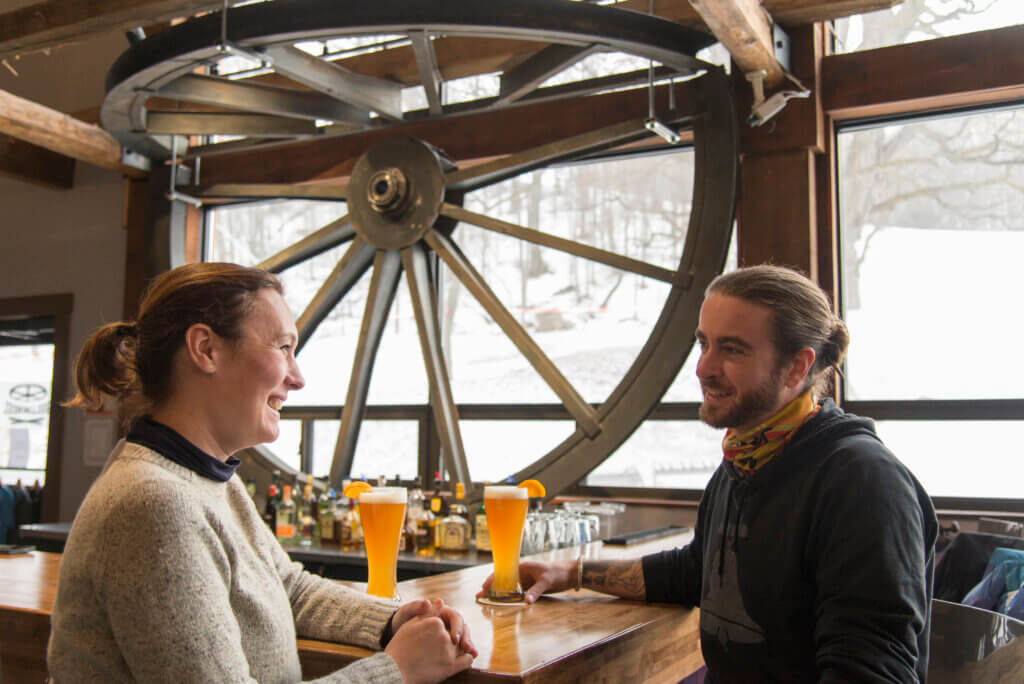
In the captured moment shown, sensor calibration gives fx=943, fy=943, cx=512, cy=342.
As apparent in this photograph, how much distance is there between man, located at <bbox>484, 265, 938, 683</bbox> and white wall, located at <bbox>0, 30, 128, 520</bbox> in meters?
3.72

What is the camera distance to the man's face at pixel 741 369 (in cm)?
158

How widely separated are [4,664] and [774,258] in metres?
2.55

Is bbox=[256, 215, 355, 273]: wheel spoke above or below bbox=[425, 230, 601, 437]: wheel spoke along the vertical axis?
above

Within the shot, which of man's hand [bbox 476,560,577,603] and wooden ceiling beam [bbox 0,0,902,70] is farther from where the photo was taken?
wooden ceiling beam [bbox 0,0,902,70]

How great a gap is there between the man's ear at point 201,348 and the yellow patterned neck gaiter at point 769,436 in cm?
87

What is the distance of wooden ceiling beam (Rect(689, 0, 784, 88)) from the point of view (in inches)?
105

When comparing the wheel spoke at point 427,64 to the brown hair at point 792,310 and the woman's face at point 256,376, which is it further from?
the woman's face at point 256,376

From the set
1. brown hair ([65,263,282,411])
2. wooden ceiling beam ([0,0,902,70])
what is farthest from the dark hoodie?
wooden ceiling beam ([0,0,902,70])

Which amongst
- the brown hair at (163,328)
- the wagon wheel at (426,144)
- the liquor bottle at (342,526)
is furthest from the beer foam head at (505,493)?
the liquor bottle at (342,526)

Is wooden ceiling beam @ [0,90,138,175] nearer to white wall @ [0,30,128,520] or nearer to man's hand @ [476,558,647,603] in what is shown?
white wall @ [0,30,128,520]

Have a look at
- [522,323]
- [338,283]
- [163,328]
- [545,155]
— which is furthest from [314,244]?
[163,328]

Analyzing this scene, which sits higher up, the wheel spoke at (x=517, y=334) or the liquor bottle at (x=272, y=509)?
the wheel spoke at (x=517, y=334)

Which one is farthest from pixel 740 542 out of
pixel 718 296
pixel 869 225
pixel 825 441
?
pixel 869 225

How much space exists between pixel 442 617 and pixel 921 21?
9.68 ft
